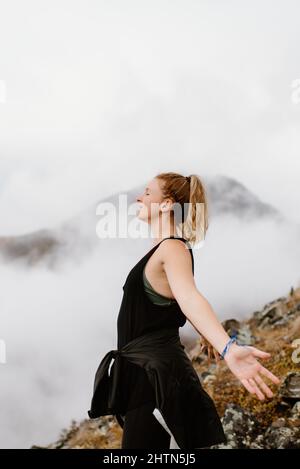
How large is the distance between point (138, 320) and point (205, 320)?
543mm

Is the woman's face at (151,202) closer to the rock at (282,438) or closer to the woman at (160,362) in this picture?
the woman at (160,362)

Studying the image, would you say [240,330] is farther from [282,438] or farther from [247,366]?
[247,366]

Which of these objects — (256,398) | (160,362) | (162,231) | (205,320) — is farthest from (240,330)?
(205,320)

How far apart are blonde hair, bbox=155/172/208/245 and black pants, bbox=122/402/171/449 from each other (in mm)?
1009

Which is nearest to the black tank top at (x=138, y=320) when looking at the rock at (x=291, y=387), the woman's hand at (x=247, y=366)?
the woman's hand at (x=247, y=366)

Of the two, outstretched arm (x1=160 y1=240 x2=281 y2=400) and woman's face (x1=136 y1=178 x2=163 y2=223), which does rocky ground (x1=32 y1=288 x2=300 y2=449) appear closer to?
woman's face (x1=136 y1=178 x2=163 y2=223)

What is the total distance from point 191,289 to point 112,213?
2594 millimetres

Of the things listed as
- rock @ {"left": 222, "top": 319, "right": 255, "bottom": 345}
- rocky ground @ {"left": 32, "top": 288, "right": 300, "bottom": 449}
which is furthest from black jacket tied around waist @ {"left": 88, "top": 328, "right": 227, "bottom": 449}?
rock @ {"left": 222, "top": 319, "right": 255, "bottom": 345}

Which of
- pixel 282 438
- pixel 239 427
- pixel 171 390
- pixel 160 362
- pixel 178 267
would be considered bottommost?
pixel 282 438

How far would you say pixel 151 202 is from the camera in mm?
3312

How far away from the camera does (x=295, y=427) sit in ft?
21.6
